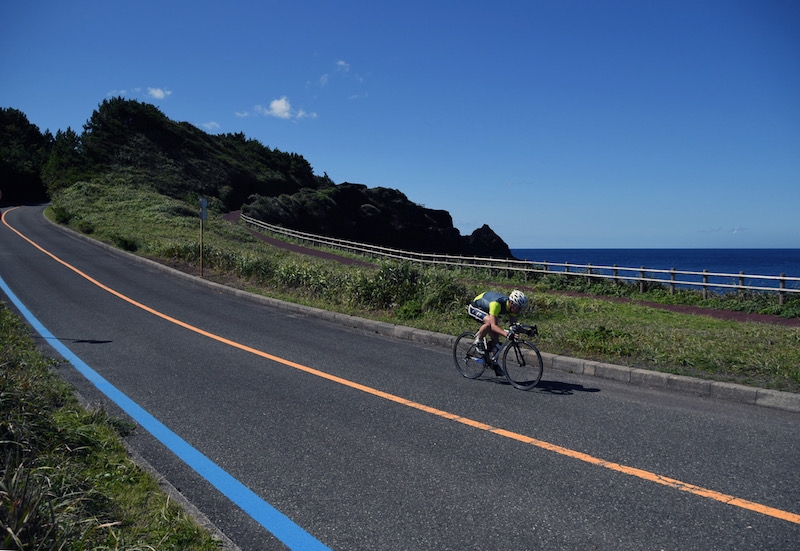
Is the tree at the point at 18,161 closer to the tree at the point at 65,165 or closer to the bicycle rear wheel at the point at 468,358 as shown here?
the tree at the point at 65,165

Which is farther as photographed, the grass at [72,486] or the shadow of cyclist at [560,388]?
the shadow of cyclist at [560,388]

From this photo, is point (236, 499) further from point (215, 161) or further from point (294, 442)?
point (215, 161)

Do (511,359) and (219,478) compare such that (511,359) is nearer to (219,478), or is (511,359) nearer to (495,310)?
(495,310)

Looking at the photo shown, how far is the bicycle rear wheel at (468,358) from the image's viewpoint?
24.6ft

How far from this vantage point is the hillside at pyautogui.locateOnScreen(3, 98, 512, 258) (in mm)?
58500

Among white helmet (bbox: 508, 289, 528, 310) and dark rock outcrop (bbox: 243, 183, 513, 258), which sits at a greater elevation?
dark rock outcrop (bbox: 243, 183, 513, 258)

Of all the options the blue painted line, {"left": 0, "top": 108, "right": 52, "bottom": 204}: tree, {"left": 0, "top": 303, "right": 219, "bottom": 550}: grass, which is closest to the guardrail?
the blue painted line

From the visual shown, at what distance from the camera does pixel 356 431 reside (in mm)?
5266

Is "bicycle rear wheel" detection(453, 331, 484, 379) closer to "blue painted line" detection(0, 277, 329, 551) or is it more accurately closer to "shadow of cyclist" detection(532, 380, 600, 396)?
"shadow of cyclist" detection(532, 380, 600, 396)

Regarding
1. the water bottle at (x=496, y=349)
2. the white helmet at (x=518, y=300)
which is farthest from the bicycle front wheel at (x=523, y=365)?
the white helmet at (x=518, y=300)

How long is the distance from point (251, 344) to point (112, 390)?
9.77 ft

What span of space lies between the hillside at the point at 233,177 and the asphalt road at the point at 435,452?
49.0 m

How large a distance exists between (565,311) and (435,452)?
942 cm

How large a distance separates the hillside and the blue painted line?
49.8m
